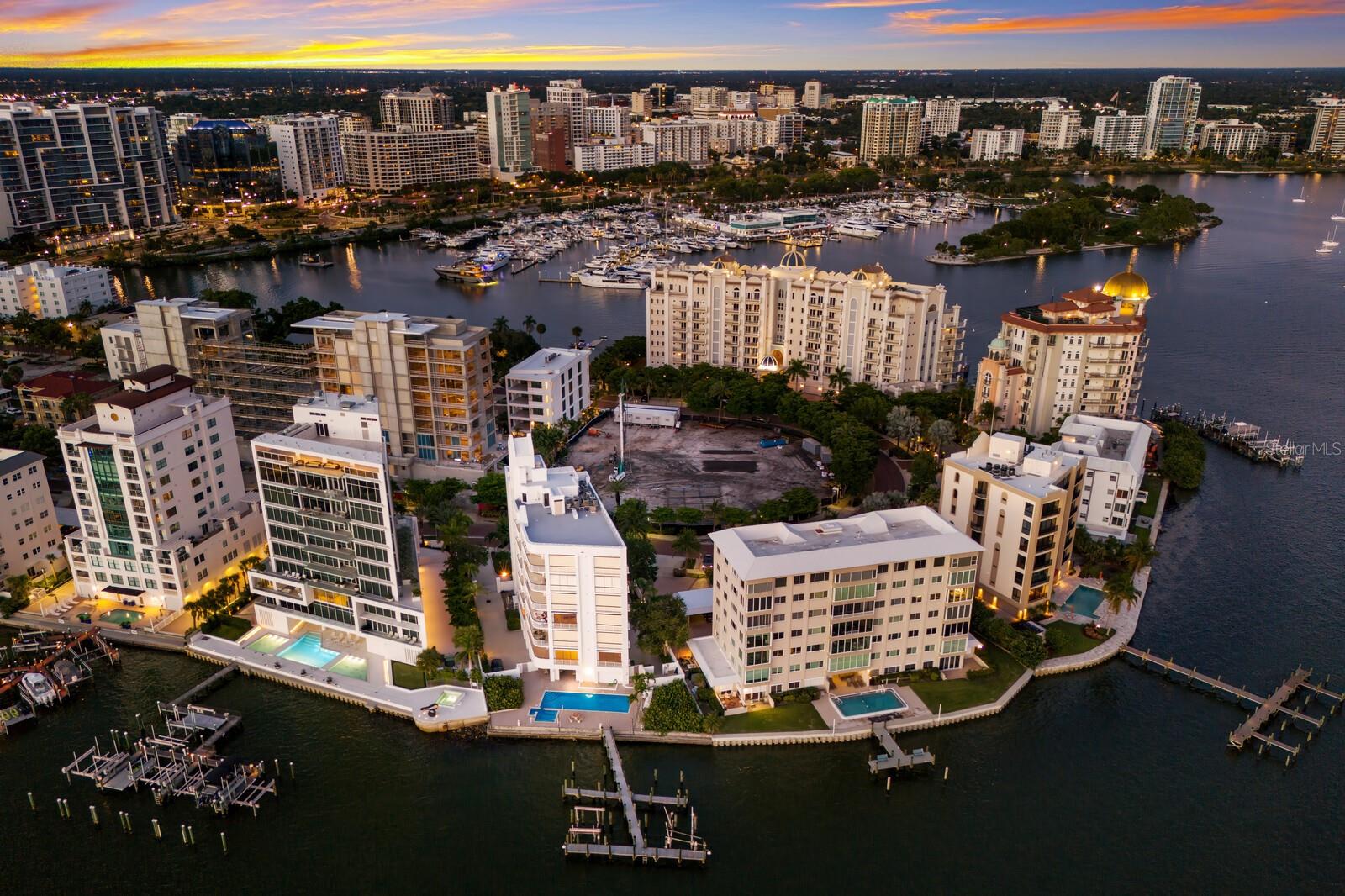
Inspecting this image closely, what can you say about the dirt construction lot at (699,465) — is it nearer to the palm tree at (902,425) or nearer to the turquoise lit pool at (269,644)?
the palm tree at (902,425)

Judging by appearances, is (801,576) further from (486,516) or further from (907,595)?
(486,516)

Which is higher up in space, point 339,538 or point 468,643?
point 339,538

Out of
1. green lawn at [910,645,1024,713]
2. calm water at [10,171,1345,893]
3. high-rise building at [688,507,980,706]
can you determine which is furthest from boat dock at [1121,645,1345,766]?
high-rise building at [688,507,980,706]

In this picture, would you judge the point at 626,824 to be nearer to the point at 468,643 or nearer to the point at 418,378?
the point at 468,643

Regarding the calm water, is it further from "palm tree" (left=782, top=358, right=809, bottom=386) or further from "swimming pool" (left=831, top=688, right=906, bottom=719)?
"palm tree" (left=782, top=358, right=809, bottom=386)

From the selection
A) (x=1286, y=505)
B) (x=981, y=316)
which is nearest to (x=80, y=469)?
(x=1286, y=505)

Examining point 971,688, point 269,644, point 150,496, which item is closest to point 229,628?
point 269,644

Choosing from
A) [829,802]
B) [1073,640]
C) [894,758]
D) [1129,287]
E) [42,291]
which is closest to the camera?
[829,802]
